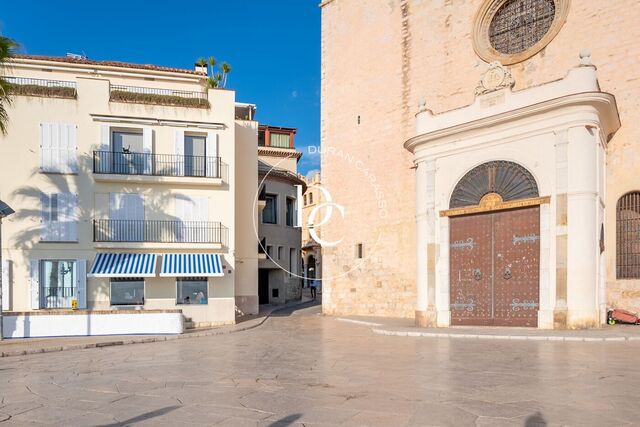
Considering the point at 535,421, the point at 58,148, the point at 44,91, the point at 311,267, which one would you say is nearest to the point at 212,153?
the point at 58,148

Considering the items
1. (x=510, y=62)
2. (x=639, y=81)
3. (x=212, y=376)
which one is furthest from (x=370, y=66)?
(x=212, y=376)

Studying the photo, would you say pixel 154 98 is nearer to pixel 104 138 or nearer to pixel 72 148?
pixel 104 138

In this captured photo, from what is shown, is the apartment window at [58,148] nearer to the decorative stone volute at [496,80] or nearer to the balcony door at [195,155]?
the balcony door at [195,155]

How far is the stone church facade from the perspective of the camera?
52.0ft

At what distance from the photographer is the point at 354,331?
18.5 m

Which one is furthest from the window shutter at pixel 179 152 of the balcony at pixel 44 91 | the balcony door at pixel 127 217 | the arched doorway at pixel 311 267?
the arched doorway at pixel 311 267

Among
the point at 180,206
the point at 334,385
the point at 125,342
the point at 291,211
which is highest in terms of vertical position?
the point at 291,211

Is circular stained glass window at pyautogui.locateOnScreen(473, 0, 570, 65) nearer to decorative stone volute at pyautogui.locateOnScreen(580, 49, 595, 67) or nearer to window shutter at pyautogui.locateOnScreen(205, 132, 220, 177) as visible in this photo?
decorative stone volute at pyautogui.locateOnScreen(580, 49, 595, 67)

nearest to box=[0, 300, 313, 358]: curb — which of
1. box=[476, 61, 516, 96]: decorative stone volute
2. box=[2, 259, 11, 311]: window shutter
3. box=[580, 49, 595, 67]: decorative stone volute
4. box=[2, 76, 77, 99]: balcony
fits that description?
box=[2, 259, 11, 311]: window shutter

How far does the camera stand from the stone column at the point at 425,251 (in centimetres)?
1855

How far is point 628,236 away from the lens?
57.5ft

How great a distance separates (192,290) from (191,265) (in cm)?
136

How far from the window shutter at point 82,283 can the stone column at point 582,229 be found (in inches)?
678

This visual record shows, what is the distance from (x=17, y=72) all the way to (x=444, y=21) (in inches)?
780
